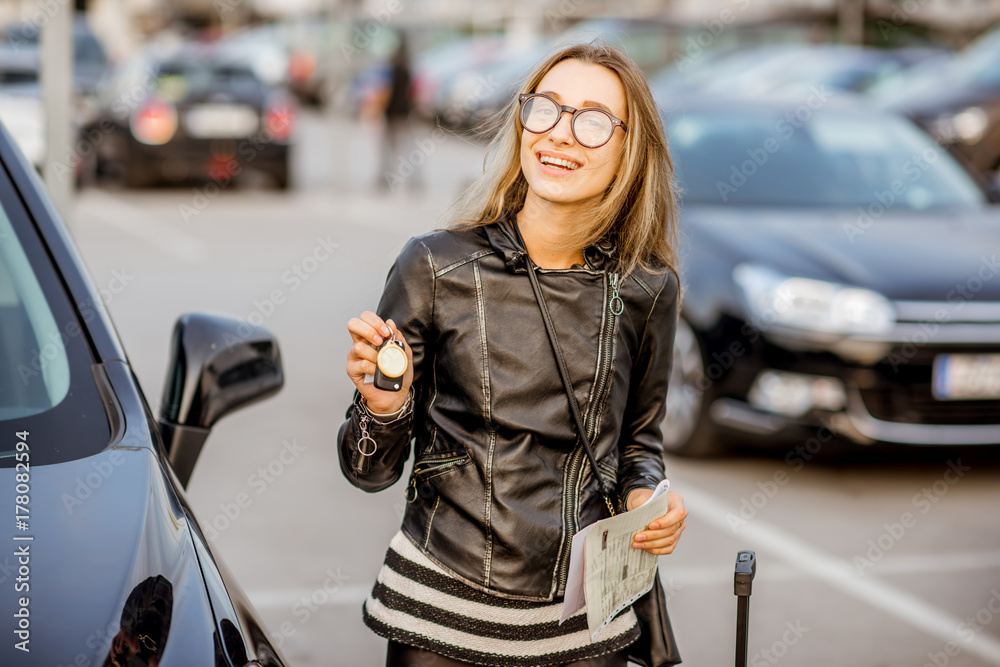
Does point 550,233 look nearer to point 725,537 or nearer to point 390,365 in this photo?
point 390,365

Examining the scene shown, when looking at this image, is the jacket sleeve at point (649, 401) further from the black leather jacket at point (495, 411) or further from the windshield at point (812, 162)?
the windshield at point (812, 162)

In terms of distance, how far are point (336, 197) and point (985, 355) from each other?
983cm

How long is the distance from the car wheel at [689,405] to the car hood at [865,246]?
375mm

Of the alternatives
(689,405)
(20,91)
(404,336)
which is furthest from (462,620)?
(20,91)

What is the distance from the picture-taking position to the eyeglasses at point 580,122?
199 cm

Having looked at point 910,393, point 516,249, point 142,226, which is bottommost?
point 142,226

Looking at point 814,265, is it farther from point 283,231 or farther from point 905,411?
point 283,231

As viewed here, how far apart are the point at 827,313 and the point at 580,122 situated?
3.39 m

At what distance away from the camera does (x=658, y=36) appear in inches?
933

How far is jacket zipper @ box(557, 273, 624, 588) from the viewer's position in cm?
196

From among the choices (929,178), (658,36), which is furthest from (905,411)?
(658,36)

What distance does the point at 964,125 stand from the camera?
12.3 m

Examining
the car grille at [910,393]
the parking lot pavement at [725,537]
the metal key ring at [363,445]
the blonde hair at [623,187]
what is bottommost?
the parking lot pavement at [725,537]

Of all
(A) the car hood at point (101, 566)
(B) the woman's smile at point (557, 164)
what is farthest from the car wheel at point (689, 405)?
(A) the car hood at point (101, 566)
